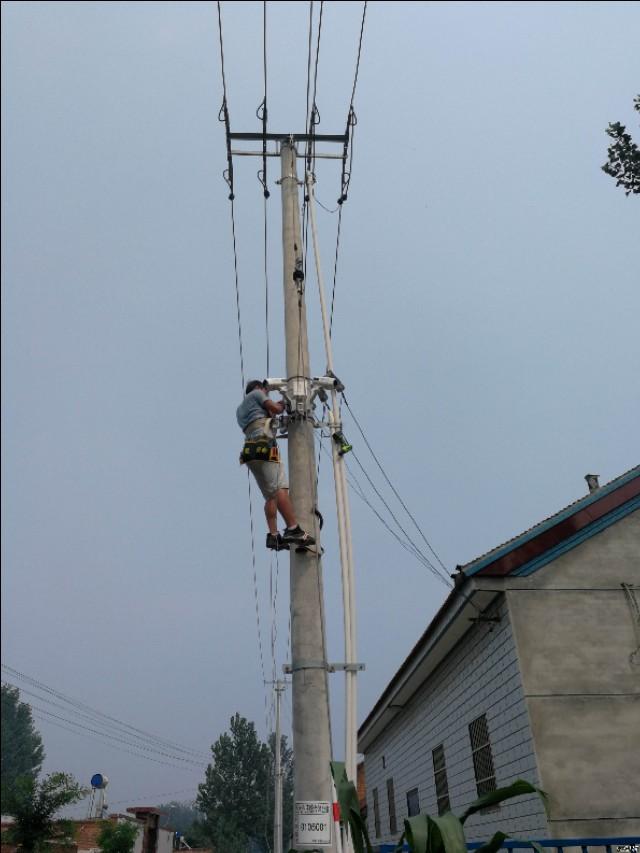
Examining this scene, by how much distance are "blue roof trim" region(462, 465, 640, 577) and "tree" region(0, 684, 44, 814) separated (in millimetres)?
69420

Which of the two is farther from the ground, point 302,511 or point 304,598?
point 302,511

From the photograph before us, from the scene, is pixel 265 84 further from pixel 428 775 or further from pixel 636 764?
pixel 428 775

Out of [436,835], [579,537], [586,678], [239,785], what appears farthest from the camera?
[239,785]

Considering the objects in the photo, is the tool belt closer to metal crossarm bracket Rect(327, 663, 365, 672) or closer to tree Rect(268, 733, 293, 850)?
metal crossarm bracket Rect(327, 663, 365, 672)

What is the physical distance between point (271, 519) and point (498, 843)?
283cm

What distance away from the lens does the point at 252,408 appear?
591cm

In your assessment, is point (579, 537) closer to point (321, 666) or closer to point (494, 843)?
point (321, 666)

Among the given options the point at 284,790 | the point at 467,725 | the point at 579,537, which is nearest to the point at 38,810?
the point at 467,725

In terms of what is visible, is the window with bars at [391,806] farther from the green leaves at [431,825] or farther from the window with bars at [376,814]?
the green leaves at [431,825]

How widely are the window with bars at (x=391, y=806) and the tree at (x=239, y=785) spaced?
43.6 metres

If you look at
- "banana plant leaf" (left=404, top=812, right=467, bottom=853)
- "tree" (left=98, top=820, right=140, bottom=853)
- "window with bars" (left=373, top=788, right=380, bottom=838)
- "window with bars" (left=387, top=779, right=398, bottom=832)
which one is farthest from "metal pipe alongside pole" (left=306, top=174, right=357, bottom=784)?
"tree" (left=98, top=820, right=140, bottom=853)

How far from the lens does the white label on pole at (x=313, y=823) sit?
4246 mm

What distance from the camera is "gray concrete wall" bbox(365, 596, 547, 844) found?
899 centimetres

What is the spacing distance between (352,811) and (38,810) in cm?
2033
